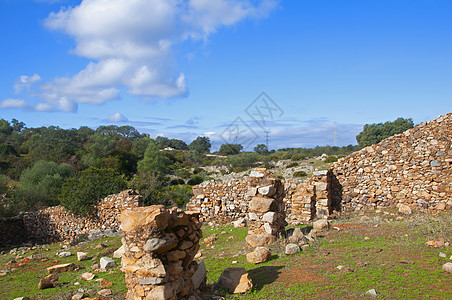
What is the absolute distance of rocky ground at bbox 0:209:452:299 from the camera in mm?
5008

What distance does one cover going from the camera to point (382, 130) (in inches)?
1396

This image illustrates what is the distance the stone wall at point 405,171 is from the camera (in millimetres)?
11469

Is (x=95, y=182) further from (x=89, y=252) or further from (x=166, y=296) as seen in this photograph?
(x=166, y=296)

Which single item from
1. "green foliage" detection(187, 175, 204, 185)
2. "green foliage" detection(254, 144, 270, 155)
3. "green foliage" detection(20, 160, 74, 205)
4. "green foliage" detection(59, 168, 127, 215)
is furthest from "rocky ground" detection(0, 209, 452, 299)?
"green foliage" detection(254, 144, 270, 155)

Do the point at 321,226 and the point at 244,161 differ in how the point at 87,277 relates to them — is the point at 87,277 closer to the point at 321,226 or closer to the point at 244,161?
the point at 321,226

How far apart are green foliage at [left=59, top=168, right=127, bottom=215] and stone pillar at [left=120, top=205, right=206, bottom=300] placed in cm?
1299

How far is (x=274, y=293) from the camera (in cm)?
519

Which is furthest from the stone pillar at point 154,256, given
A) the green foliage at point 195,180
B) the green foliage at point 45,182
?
the green foliage at point 195,180

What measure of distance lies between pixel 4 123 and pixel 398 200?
280 feet

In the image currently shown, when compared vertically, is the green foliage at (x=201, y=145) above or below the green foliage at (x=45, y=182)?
above

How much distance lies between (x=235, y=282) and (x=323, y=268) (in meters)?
1.87

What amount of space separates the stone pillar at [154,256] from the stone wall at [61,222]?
423 inches

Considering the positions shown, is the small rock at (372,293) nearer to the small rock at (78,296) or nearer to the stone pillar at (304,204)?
the small rock at (78,296)

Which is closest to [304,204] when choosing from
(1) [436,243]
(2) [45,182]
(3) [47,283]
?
(1) [436,243]
